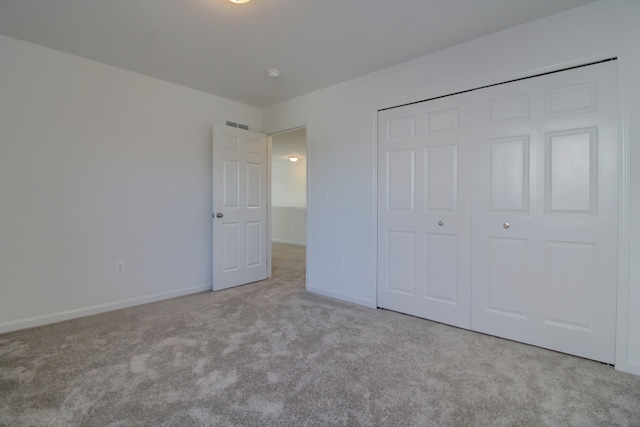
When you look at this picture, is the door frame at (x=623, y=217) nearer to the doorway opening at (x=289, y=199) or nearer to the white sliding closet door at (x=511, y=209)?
the white sliding closet door at (x=511, y=209)

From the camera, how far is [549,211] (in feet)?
7.21

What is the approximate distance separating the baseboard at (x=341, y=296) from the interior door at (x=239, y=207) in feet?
3.11

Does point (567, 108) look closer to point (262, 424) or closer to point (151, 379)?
point (262, 424)

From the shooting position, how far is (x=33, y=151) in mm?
2592

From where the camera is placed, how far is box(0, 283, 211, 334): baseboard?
2532mm

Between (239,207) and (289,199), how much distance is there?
5143mm

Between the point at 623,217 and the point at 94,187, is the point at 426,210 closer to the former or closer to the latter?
the point at 623,217

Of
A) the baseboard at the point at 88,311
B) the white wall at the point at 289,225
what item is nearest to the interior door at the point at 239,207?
the baseboard at the point at 88,311

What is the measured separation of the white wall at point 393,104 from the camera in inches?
75.4

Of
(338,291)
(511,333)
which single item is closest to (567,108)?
(511,333)

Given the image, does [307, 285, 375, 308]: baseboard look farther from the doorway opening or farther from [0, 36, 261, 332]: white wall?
the doorway opening

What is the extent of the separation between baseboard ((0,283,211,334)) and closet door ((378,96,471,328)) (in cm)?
238

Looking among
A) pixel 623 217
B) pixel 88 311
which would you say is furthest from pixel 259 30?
pixel 88 311

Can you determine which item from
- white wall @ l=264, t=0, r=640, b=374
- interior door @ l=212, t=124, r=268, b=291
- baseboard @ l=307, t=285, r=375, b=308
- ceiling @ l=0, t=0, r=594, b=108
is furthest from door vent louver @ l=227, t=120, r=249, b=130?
baseboard @ l=307, t=285, r=375, b=308
